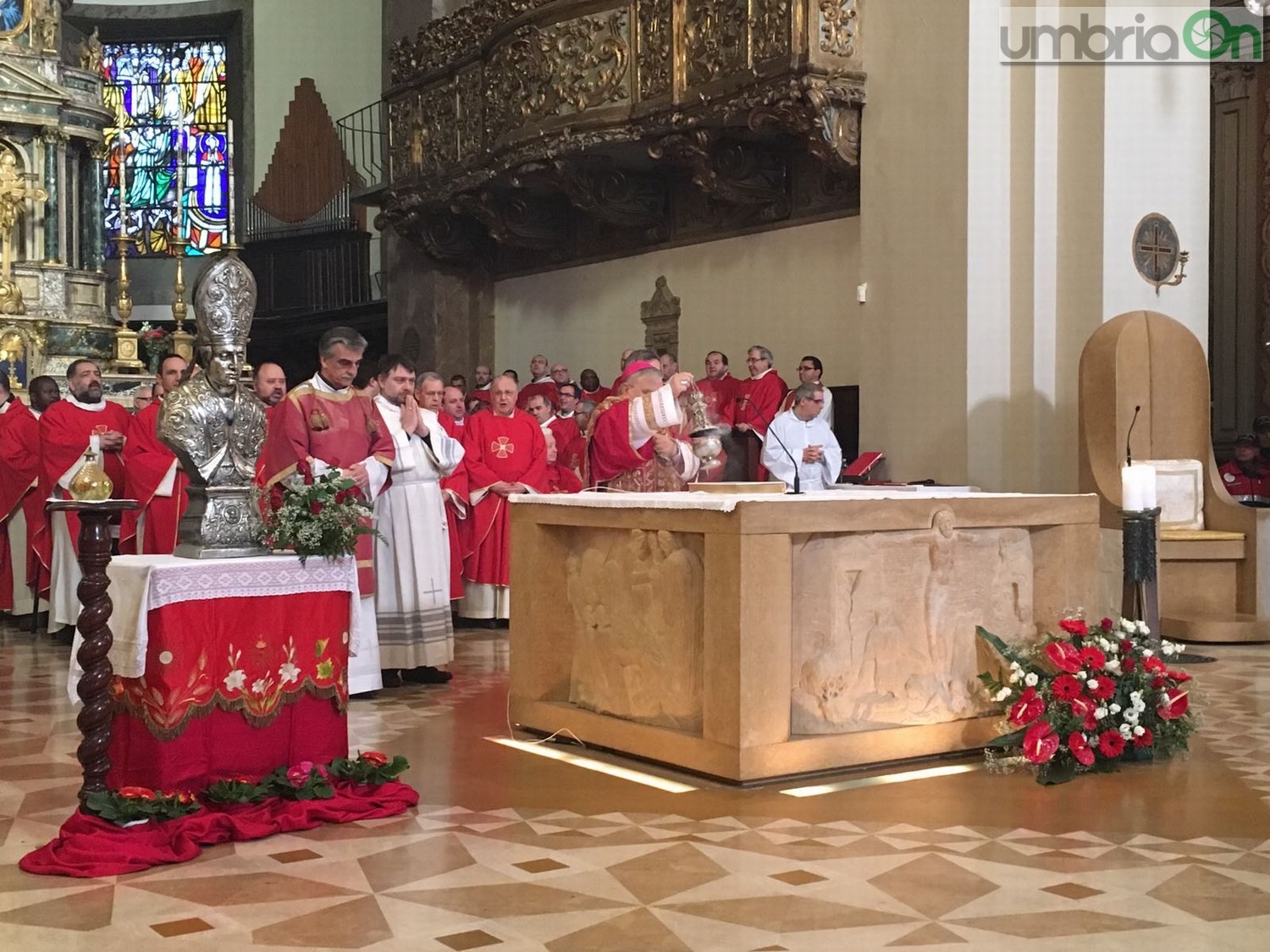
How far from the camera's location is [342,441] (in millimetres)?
7746

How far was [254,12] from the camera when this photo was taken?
2281 centimetres

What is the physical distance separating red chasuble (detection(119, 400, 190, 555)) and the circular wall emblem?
686cm

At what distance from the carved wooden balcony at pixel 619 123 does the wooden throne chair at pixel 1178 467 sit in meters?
2.92

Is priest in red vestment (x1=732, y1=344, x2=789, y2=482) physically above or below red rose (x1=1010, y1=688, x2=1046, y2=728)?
above

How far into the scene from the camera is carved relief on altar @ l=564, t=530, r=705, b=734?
6.03 metres

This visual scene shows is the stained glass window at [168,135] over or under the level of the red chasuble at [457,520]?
over

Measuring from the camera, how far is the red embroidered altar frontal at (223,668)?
515cm

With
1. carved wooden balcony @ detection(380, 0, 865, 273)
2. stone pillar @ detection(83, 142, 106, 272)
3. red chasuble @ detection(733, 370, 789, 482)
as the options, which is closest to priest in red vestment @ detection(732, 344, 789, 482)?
red chasuble @ detection(733, 370, 789, 482)

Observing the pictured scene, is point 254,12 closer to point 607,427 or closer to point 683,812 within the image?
point 607,427

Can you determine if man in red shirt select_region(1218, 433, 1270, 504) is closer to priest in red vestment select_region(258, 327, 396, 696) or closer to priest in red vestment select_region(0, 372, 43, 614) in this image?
priest in red vestment select_region(258, 327, 396, 696)

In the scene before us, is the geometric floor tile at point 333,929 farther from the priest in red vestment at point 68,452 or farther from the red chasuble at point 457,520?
the priest in red vestment at point 68,452

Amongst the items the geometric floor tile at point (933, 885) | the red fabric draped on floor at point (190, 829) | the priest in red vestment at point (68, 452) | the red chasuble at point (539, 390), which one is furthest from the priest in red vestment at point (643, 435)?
the red chasuble at point (539, 390)

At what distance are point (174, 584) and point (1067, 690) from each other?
10.7 ft

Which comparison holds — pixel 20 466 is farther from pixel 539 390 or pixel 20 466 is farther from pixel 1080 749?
pixel 1080 749
